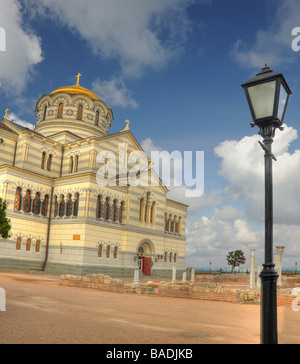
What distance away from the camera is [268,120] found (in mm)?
5684

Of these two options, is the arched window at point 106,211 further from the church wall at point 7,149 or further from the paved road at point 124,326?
the paved road at point 124,326

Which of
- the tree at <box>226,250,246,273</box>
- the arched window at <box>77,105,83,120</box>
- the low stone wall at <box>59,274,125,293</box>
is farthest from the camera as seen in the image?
the tree at <box>226,250,246,273</box>

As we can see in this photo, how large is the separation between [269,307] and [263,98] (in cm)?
330

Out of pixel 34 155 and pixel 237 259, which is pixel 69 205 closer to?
pixel 34 155

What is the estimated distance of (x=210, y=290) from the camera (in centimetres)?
1930

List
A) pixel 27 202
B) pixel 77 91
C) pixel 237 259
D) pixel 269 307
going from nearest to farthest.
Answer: pixel 269 307 < pixel 27 202 < pixel 77 91 < pixel 237 259

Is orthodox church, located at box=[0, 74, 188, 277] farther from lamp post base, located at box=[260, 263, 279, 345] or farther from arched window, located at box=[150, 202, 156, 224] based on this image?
lamp post base, located at box=[260, 263, 279, 345]

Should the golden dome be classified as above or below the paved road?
above

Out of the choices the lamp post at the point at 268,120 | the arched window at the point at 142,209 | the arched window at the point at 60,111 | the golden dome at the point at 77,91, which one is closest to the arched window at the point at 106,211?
the arched window at the point at 142,209

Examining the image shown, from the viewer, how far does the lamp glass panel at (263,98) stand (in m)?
5.64

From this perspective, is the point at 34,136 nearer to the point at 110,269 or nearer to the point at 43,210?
the point at 43,210

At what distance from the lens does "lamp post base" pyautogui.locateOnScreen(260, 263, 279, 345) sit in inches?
196

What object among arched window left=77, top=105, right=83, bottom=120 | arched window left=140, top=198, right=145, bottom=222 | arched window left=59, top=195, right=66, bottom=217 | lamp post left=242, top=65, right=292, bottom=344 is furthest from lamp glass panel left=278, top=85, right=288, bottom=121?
arched window left=77, top=105, right=83, bottom=120

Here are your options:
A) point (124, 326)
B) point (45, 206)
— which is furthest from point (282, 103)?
point (45, 206)
